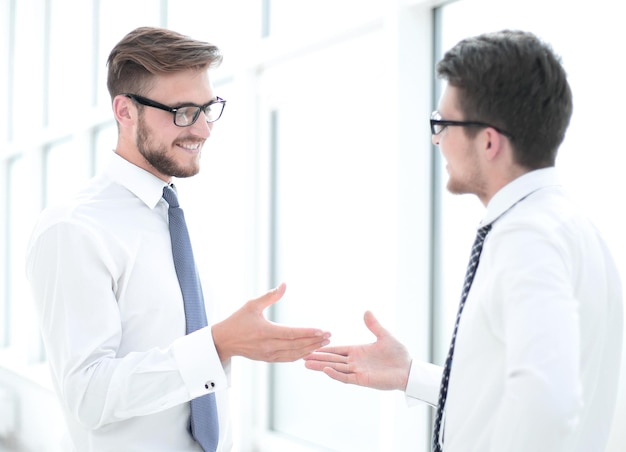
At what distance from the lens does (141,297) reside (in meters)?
1.57

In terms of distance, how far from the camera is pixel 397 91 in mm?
2432

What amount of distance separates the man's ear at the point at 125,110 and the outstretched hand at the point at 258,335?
0.62 m

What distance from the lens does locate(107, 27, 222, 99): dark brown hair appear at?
1.67m

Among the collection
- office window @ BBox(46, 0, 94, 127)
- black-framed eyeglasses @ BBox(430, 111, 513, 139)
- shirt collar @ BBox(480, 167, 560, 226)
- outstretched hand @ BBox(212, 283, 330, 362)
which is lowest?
outstretched hand @ BBox(212, 283, 330, 362)

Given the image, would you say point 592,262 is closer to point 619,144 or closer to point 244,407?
point 619,144

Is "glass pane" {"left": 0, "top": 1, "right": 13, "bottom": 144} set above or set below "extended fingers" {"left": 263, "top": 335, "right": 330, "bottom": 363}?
above

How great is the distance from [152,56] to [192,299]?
61 cm

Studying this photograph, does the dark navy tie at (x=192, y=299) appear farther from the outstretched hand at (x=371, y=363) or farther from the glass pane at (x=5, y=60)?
the glass pane at (x=5, y=60)

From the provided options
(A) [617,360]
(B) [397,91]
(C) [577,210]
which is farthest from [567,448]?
(B) [397,91]

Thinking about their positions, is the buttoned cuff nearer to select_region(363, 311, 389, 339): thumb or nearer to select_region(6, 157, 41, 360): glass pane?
select_region(363, 311, 389, 339): thumb

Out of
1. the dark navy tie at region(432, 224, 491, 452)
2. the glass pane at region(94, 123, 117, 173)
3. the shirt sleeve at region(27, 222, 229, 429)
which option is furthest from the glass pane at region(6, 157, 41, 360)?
the dark navy tie at region(432, 224, 491, 452)

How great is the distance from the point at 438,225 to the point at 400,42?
68cm

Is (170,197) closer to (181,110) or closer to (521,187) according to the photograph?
(181,110)

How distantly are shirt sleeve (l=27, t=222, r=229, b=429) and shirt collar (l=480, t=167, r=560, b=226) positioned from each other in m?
0.65
